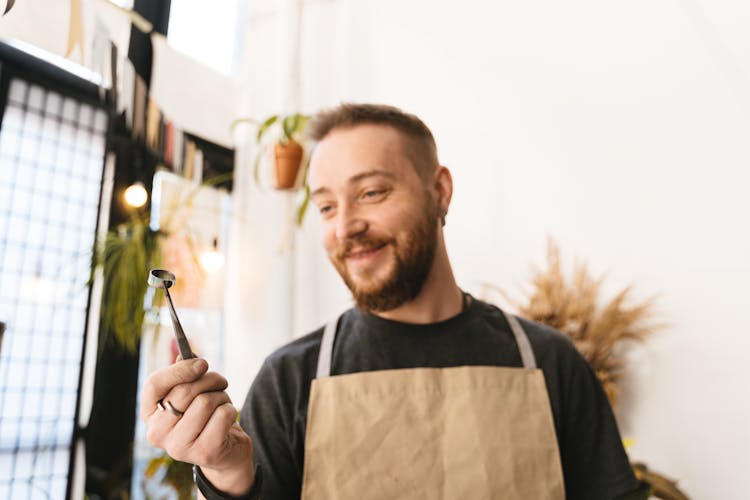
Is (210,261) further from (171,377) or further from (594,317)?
(171,377)

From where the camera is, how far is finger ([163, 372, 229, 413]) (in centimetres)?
58

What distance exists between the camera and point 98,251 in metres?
1.82

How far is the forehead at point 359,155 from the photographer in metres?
0.86

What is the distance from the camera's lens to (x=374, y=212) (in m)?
0.89

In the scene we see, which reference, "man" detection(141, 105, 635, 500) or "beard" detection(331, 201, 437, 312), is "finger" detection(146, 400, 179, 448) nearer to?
"man" detection(141, 105, 635, 500)

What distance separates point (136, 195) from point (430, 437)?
1.26 m

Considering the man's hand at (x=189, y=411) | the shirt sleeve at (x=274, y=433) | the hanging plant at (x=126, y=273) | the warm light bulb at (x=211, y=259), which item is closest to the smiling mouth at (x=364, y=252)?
the shirt sleeve at (x=274, y=433)

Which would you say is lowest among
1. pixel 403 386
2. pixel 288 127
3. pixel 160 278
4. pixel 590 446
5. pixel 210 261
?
pixel 590 446

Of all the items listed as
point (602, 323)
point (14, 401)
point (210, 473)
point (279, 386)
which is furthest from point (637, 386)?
point (14, 401)

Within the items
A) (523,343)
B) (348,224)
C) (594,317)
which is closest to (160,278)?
(348,224)

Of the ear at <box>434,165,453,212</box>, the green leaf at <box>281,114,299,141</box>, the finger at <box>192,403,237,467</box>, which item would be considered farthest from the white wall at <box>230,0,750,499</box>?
the finger at <box>192,403,237,467</box>

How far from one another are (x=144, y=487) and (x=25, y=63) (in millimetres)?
1417

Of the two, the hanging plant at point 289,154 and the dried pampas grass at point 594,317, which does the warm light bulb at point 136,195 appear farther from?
the dried pampas grass at point 594,317

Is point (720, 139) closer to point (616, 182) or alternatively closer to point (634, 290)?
point (616, 182)
